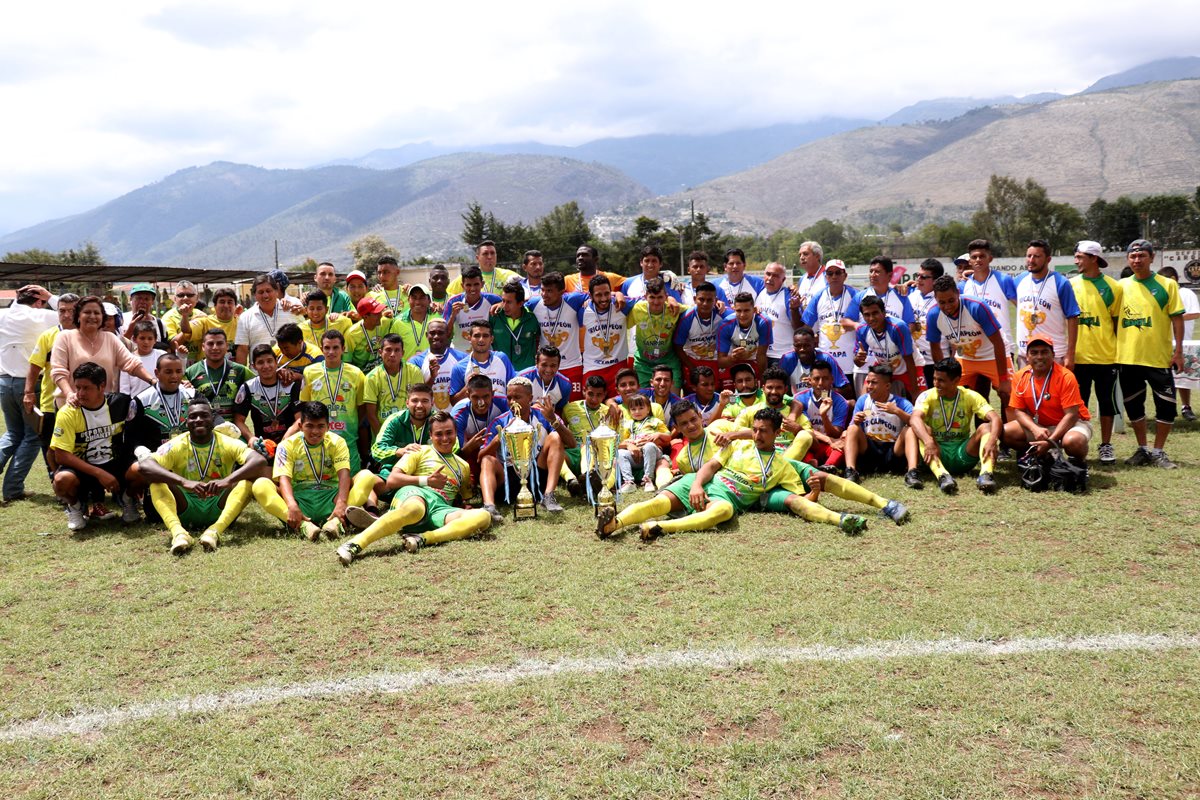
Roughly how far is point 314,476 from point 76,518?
2.03 meters

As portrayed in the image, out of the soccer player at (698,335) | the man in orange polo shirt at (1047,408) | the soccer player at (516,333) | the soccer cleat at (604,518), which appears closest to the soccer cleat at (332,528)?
the soccer cleat at (604,518)

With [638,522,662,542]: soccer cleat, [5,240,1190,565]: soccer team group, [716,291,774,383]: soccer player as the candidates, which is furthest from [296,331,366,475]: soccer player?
[716,291,774,383]: soccer player

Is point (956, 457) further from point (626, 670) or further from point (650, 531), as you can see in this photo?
point (626, 670)

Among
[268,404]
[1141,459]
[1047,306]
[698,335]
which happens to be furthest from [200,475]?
[1141,459]

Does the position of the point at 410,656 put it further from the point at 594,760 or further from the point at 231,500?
the point at 231,500

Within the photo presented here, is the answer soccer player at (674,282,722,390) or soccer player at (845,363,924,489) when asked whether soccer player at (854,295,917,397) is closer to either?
soccer player at (845,363,924,489)

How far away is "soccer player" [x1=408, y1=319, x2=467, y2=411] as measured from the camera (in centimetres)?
811

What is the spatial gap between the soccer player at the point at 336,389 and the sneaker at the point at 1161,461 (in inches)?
296

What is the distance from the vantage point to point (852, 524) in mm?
6129

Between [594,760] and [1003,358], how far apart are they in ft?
21.1

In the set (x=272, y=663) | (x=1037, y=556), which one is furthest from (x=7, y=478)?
(x=1037, y=556)

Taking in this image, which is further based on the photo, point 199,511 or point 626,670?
point 199,511

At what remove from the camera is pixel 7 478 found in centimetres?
809

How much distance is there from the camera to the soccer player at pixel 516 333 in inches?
351
